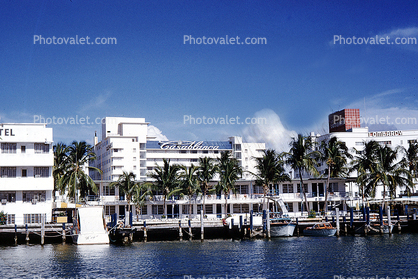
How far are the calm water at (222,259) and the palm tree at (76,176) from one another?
20.5 meters

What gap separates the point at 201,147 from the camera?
147250mm

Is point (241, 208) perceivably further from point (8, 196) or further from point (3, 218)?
point (3, 218)

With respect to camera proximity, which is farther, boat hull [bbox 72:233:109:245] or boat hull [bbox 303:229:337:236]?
boat hull [bbox 303:229:337:236]

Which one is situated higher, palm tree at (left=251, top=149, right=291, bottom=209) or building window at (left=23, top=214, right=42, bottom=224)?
palm tree at (left=251, top=149, right=291, bottom=209)

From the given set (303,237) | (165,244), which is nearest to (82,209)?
(165,244)

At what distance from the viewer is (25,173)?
69625mm

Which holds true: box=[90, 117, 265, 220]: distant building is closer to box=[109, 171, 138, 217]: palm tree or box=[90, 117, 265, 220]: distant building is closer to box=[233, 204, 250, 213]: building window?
box=[233, 204, 250, 213]: building window

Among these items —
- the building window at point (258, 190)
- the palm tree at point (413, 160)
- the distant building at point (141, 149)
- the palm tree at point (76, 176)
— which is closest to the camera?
the palm tree at point (76, 176)

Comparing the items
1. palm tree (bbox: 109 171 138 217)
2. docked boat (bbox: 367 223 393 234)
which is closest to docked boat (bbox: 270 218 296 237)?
docked boat (bbox: 367 223 393 234)

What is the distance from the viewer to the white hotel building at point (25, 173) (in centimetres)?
6850

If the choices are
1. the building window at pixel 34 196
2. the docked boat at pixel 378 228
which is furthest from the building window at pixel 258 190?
the building window at pixel 34 196

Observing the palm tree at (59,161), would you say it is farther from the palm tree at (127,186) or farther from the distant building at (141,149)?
the distant building at (141,149)

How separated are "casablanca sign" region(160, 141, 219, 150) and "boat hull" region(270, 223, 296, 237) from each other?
83941 mm

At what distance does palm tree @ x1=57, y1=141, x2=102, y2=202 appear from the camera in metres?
78.2
